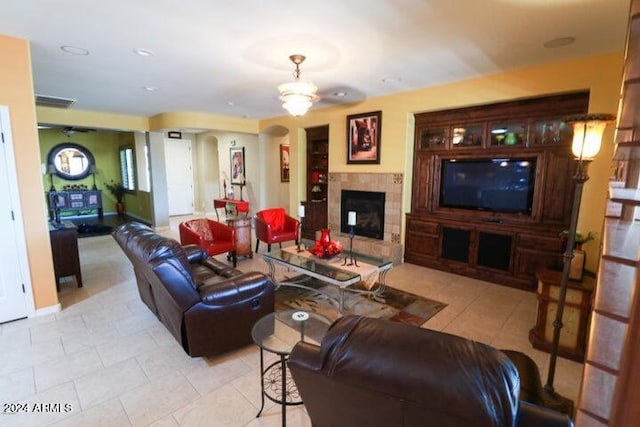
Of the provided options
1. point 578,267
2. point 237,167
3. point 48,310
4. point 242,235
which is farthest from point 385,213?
point 237,167

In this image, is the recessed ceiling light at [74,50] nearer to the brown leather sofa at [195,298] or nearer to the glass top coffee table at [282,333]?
Result: the brown leather sofa at [195,298]

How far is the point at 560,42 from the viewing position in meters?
2.85

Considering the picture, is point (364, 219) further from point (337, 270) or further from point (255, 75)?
point (255, 75)

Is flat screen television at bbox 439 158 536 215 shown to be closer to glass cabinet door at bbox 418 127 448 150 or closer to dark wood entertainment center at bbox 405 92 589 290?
dark wood entertainment center at bbox 405 92 589 290

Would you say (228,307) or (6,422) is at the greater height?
(228,307)

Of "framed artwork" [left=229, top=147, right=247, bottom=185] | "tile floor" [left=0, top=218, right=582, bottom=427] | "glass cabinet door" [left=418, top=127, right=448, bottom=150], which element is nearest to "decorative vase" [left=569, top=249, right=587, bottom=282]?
"tile floor" [left=0, top=218, right=582, bottom=427]

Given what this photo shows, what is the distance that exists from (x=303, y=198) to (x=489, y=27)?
4.65 m

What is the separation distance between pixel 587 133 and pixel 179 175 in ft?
32.6

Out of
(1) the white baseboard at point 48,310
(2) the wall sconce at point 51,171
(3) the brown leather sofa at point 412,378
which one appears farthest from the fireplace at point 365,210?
(2) the wall sconce at point 51,171

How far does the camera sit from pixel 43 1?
2211 mm

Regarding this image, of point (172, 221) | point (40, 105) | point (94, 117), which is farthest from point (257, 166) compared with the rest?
point (40, 105)

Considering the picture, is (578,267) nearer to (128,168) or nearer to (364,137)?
(364,137)

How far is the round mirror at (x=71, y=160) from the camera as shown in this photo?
8.61m

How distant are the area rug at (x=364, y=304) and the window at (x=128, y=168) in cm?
701
